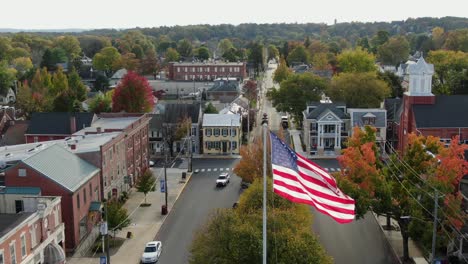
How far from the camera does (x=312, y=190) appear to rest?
66.1 feet

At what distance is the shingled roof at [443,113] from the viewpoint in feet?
213

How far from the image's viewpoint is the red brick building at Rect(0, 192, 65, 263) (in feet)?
104

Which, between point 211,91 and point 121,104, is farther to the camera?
point 211,91

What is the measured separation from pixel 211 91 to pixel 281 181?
299 feet

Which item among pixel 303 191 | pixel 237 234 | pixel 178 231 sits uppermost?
pixel 303 191

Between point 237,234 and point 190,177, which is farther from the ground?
point 237,234

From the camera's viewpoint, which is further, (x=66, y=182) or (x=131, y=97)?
(x=131, y=97)

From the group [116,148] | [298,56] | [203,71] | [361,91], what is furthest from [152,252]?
[298,56]

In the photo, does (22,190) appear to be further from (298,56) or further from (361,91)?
(298,56)

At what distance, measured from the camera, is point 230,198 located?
54.3m

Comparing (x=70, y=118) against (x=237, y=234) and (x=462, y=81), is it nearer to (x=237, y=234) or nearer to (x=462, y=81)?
(x=237, y=234)

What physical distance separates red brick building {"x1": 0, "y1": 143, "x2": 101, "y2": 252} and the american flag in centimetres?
2433

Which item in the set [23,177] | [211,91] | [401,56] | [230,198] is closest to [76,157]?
[23,177]

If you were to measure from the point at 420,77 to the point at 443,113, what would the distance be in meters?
5.69
